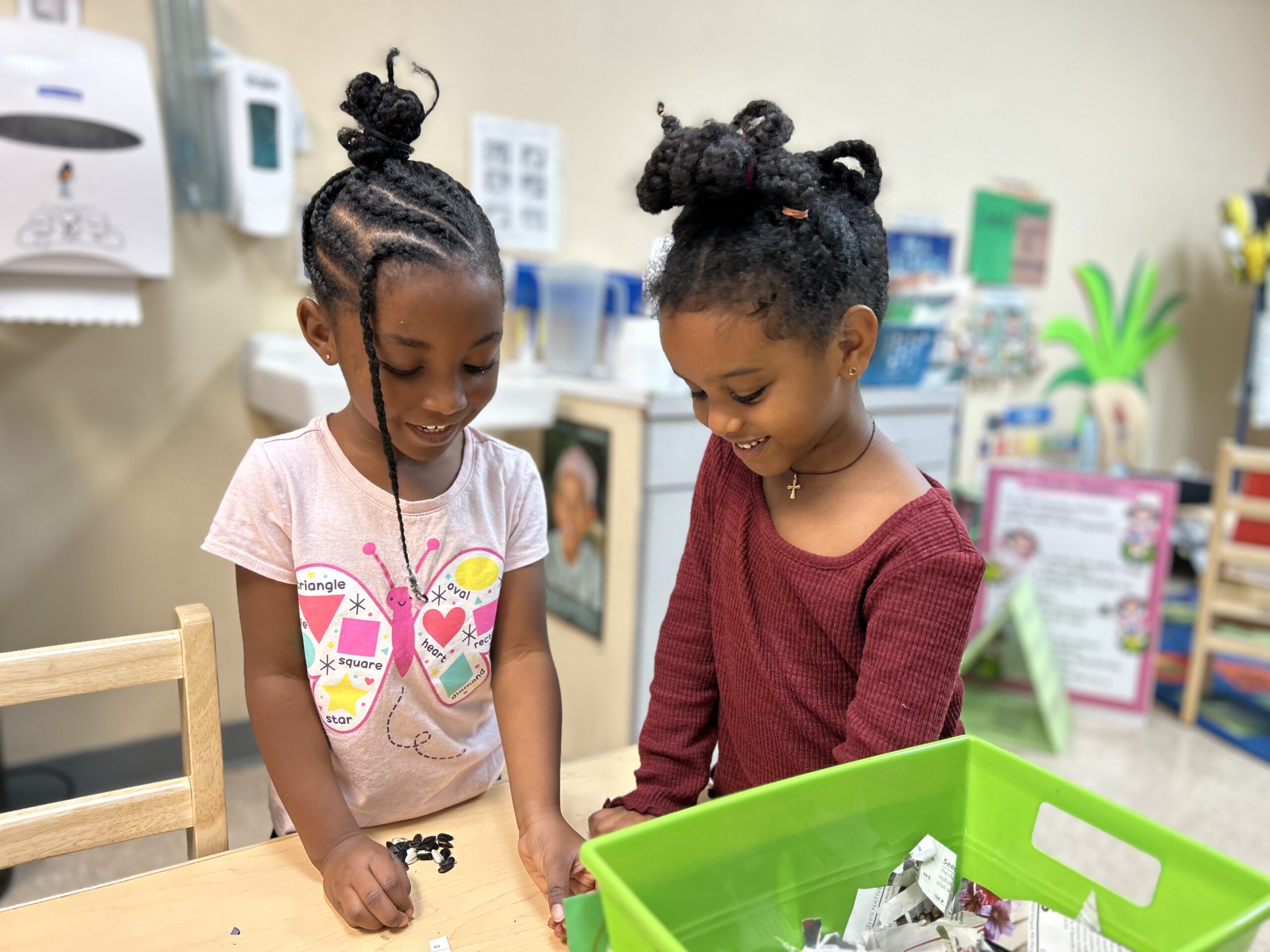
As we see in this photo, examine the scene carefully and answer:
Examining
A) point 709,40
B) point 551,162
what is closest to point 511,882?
point 551,162

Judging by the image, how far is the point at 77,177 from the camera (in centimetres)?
154

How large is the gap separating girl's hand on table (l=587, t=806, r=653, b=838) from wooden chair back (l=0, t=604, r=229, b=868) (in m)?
0.31

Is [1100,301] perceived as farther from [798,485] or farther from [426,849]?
[426,849]

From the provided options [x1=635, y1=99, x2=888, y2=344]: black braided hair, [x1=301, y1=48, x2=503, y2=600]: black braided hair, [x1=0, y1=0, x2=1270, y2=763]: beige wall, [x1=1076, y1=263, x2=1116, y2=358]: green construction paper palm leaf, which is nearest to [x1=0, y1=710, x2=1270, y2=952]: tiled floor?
[x1=0, y1=0, x2=1270, y2=763]: beige wall

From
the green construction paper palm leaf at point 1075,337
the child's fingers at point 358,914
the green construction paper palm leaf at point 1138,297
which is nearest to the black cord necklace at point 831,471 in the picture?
the child's fingers at point 358,914

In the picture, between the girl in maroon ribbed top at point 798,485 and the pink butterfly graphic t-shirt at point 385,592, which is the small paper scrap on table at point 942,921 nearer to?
the girl in maroon ribbed top at point 798,485

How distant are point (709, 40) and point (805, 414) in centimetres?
214

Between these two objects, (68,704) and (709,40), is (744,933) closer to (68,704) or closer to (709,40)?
(68,704)

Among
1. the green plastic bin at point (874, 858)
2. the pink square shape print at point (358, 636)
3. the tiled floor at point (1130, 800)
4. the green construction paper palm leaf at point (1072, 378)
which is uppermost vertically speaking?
the green construction paper palm leaf at point (1072, 378)

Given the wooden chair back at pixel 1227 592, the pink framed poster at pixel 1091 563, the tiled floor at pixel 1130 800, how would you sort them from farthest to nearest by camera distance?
the pink framed poster at pixel 1091 563 → the wooden chair back at pixel 1227 592 → the tiled floor at pixel 1130 800

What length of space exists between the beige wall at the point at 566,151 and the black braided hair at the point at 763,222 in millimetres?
1316

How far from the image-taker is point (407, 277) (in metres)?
0.66

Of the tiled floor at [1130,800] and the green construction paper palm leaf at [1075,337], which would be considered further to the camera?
the green construction paper palm leaf at [1075,337]

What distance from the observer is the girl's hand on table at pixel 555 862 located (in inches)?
25.9
